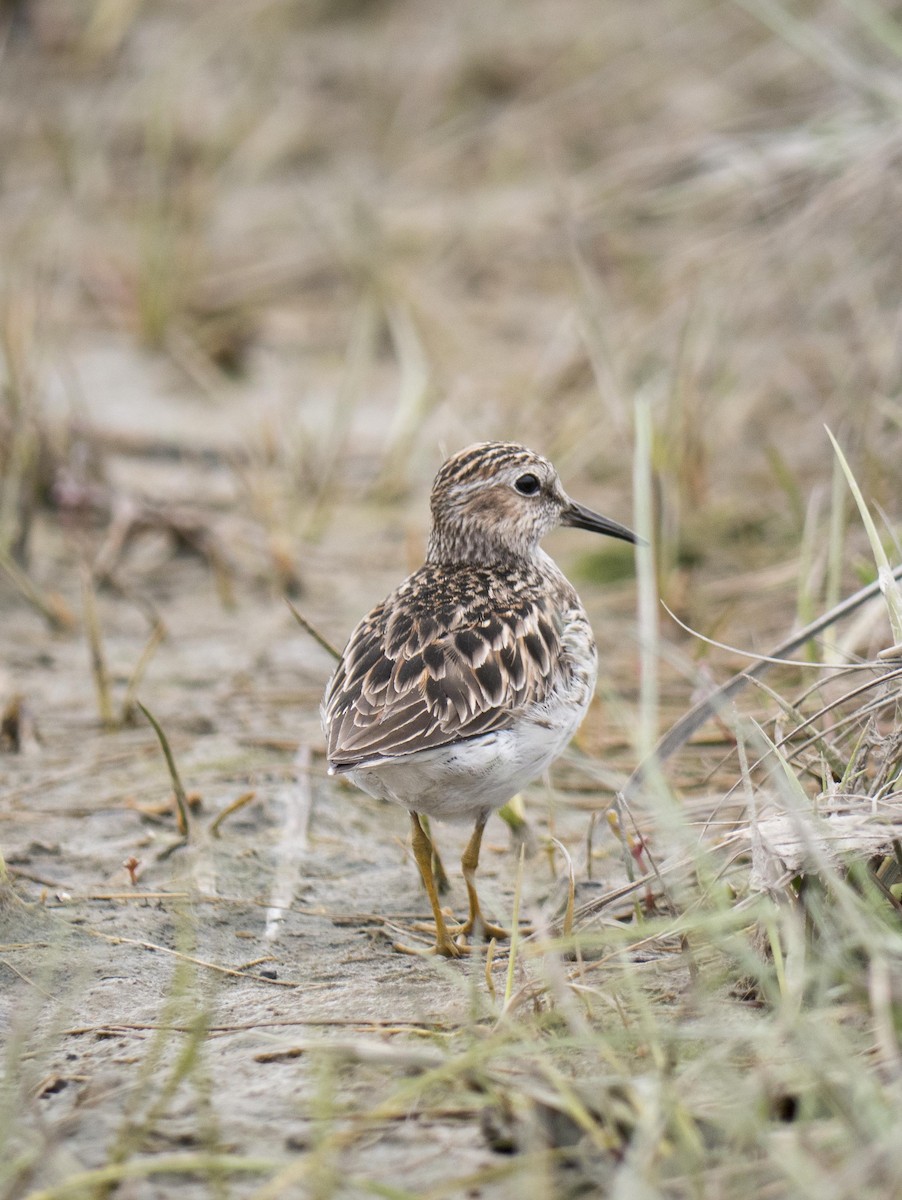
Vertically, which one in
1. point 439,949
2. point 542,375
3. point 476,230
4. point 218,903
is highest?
point 476,230

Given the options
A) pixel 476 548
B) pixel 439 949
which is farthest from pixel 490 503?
pixel 439 949

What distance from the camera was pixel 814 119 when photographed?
6023 mm

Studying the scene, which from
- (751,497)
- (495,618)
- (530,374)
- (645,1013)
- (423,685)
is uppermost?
(530,374)

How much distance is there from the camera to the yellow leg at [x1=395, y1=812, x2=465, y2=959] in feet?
11.4

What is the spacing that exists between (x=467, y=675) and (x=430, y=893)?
0.50m

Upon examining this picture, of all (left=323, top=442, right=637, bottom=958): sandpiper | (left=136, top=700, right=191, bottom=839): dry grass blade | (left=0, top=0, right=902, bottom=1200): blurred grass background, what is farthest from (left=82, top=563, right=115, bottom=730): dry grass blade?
(left=323, top=442, right=637, bottom=958): sandpiper

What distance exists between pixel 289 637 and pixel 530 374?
8.35ft

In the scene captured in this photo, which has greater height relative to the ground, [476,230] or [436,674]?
[476,230]

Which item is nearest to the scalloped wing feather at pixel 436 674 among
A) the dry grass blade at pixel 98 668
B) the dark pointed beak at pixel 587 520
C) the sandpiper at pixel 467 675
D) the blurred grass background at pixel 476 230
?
the sandpiper at pixel 467 675

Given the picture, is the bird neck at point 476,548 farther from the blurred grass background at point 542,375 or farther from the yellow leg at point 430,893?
the yellow leg at point 430,893

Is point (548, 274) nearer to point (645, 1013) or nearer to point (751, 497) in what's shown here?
point (751, 497)

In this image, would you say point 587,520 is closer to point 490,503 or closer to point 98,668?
point 490,503

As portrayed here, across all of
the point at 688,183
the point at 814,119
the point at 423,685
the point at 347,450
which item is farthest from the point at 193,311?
the point at 423,685

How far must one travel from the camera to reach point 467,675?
11.6 feet
